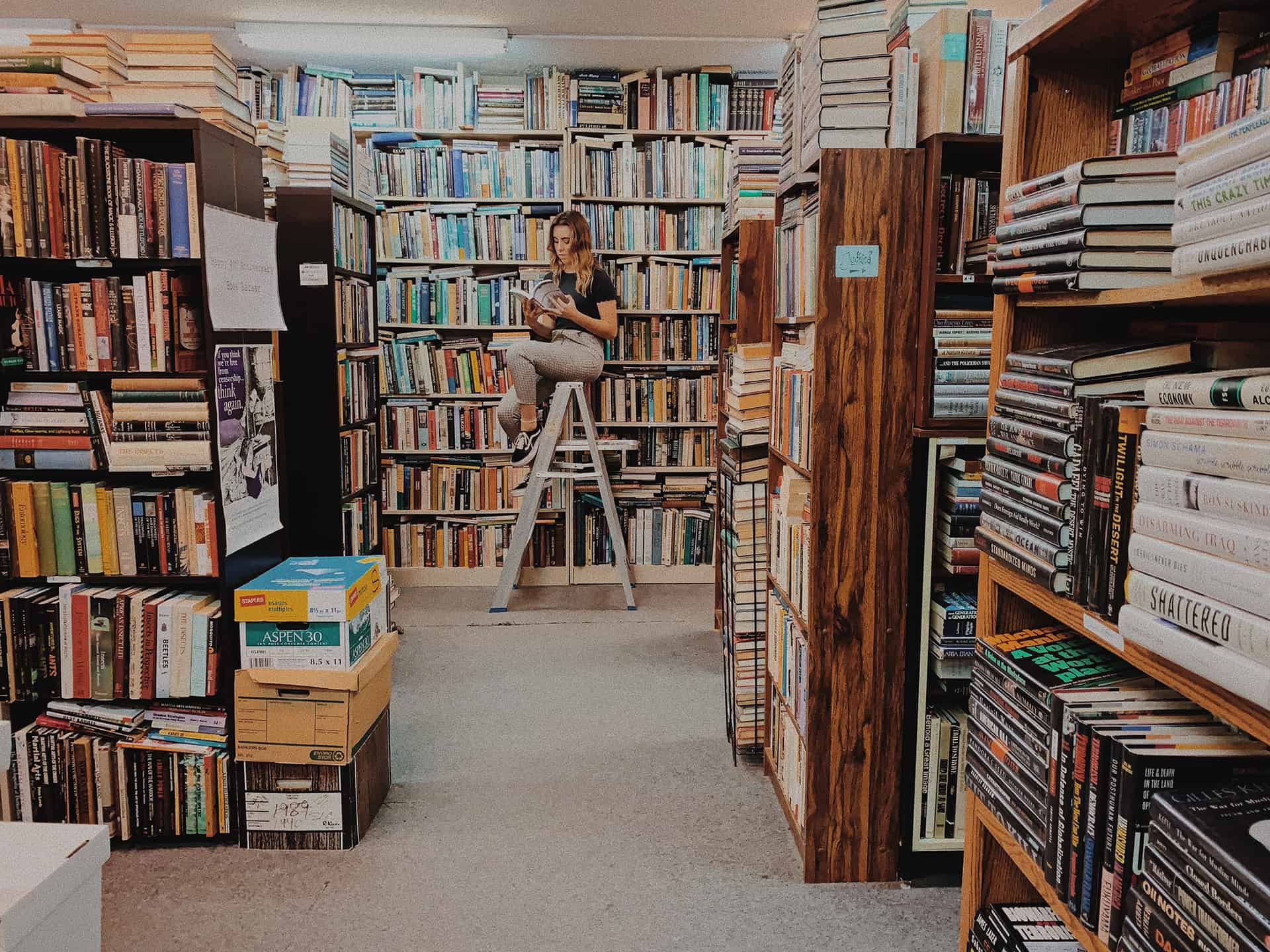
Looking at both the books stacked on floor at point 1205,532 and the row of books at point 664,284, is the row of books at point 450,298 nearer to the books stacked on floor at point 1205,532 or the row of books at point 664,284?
the row of books at point 664,284

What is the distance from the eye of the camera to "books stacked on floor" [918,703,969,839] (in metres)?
2.21

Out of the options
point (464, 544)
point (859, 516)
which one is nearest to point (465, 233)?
Answer: point (464, 544)

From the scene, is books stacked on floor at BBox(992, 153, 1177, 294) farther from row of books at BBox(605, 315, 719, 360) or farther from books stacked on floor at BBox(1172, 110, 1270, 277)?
row of books at BBox(605, 315, 719, 360)

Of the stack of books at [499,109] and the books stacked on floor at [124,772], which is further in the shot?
the stack of books at [499,109]

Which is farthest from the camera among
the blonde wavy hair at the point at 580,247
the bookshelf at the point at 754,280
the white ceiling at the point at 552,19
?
the blonde wavy hair at the point at 580,247

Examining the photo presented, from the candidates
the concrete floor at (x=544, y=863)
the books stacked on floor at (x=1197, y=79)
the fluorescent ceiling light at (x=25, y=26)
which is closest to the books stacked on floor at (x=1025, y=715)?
the books stacked on floor at (x=1197, y=79)

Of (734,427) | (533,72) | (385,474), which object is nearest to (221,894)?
(734,427)

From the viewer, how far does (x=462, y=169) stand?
5.06 metres

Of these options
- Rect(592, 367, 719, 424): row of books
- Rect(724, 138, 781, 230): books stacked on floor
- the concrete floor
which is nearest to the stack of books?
Rect(592, 367, 719, 424): row of books

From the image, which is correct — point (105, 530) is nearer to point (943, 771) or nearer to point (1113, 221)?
point (943, 771)

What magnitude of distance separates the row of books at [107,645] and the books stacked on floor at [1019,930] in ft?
6.18

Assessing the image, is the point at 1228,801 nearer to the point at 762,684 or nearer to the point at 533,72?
the point at 762,684

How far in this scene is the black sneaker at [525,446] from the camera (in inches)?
178

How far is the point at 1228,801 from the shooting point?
0.90 m
